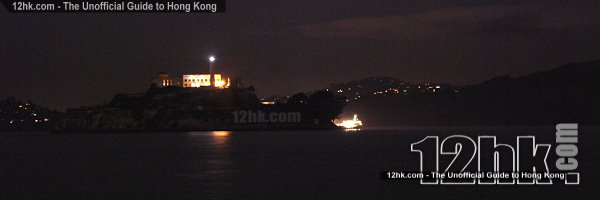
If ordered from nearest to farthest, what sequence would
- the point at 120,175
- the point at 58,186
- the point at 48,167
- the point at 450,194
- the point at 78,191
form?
the point at 450,194, the point at 78,191, the point at 58,186, the point at 120,175, the point at 48,167

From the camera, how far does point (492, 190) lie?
107 feet

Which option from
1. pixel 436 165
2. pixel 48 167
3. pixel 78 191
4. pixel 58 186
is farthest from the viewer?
pixel 48 167

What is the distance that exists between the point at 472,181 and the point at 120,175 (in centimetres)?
2217

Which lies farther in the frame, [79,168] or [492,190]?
[79,168]

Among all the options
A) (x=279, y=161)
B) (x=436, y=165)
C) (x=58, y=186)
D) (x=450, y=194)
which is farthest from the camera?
(x=279, y=161)

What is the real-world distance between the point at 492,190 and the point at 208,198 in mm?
12759

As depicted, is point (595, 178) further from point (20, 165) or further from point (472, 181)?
point (20, 165)

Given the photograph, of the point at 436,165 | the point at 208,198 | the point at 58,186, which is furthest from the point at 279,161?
the point at 208,198

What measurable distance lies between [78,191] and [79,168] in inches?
711

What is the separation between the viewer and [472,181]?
3562 cm

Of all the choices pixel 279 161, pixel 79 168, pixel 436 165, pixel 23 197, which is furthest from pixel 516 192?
pixel 79 168

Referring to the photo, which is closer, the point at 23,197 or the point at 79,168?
the point at 23,197

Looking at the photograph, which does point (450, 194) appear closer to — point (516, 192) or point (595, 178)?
point (516, 192)

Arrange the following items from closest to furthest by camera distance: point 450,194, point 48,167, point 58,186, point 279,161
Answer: point 450,194, point 58,186, point 48,167, point 279,161
